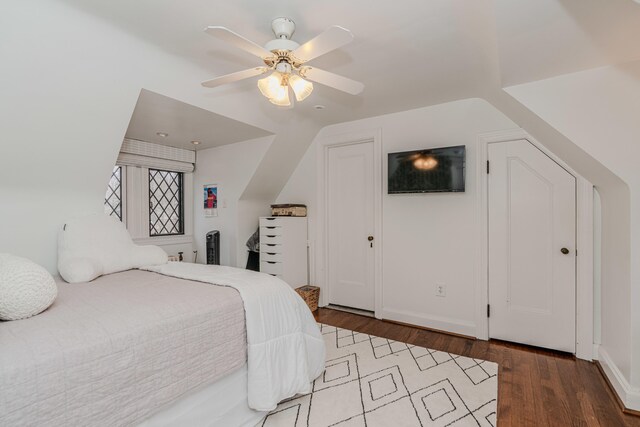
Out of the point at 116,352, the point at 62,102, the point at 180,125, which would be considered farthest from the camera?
the point at 180,125

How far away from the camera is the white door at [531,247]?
2.40 metres

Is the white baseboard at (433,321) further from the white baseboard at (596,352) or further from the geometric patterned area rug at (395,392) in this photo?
the white baseboard at (596,352)

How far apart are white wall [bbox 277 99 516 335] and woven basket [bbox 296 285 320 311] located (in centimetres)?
77

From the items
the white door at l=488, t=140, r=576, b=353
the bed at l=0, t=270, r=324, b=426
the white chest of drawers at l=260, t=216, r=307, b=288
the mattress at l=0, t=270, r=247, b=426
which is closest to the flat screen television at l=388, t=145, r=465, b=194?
the white door at l=488, t=140, r=576, b=353

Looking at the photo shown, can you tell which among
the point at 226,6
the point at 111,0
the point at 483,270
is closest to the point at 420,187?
the point at 483,270

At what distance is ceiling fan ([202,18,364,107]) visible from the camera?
1347 mm

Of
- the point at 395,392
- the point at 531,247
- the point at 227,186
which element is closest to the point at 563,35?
the point at 531,247

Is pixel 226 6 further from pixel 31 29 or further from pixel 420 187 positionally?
pixel 420 187

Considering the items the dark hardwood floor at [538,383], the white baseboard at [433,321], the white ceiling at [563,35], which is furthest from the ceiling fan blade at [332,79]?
the white baseboard at [433,321]

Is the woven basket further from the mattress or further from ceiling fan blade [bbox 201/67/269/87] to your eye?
ceiling fan blade [bbox 201/67/269/87]

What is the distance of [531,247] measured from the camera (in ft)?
8.29

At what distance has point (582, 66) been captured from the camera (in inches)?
68.4

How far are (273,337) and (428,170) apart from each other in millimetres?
2003

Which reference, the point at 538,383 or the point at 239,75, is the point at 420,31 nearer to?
the point at 239,75
